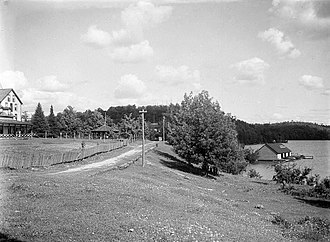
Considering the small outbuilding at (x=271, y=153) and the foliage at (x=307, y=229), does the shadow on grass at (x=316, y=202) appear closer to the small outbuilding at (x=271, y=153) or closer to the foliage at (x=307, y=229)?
the foliage at (x=307, y=229)

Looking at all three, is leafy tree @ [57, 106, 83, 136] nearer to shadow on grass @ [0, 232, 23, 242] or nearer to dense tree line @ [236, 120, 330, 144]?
dense tree line @ [236, 120, 330, 144]

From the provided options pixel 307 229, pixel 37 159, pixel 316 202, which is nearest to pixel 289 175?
pixel 316 202

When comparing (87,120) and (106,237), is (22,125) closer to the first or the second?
(87,120)

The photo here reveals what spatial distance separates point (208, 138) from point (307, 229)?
29046 millimetres

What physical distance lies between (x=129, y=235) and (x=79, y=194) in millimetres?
6557

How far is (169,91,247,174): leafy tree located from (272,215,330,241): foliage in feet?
80.9

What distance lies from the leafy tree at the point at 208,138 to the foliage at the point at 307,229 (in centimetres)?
2465

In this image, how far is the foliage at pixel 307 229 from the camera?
18.8m

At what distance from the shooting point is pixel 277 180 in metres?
53.8

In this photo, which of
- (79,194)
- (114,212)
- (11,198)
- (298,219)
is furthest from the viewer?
(298,219)

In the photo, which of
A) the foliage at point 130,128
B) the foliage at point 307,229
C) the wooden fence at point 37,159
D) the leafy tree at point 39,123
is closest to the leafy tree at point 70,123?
the leafy tree at point 39,123

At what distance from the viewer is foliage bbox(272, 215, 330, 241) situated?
18.8 metres

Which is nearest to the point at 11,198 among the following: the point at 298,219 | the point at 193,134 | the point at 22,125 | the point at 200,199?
the point at 200,199

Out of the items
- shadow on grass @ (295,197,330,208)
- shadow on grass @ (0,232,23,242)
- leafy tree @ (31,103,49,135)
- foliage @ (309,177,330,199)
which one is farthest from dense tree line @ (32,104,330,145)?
shadow on grass @ (0,232,23,242)
